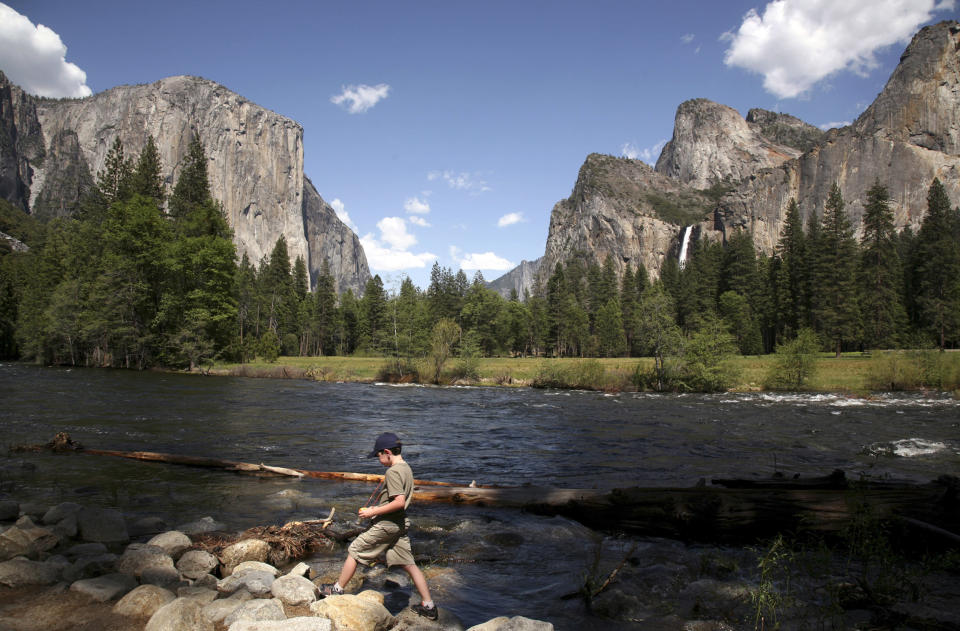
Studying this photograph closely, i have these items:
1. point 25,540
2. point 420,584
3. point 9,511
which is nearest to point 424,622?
point 420,584

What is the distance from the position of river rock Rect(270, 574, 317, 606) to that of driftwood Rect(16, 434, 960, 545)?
4178 mm

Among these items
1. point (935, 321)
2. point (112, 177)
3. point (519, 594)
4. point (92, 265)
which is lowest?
point (519, 594)

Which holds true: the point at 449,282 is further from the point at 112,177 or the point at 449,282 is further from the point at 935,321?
the point at 935,321

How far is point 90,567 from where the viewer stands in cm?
549

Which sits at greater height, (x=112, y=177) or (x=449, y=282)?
(x=112, y=177)

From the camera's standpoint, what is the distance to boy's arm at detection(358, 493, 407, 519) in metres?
5.14

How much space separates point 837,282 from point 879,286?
457 cm

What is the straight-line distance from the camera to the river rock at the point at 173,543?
6.15 metres

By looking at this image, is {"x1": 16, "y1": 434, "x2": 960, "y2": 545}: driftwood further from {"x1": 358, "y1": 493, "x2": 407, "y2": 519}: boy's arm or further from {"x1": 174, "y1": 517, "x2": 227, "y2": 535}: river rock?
{"x1": 174, "y1": 517, "x2": 227, "y2": 535}: river rock

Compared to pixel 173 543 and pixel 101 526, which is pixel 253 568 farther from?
pixel 101 526

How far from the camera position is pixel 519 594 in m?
6.00

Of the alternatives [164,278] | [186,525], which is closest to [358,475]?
[186,525]

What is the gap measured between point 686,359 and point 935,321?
43.7 metres

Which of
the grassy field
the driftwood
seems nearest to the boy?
the driftwood
